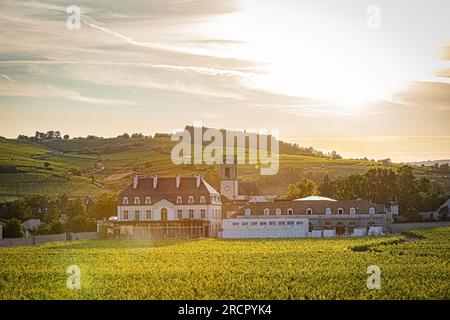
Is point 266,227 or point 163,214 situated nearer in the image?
point 266,227

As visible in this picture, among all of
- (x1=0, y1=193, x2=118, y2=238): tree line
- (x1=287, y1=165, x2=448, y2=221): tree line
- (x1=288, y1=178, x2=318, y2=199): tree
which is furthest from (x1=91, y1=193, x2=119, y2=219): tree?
(x1=287, y1=165, x2=448, y2=221): tree line

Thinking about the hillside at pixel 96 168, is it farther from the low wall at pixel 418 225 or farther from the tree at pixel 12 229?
the low wall at pixel 418 225

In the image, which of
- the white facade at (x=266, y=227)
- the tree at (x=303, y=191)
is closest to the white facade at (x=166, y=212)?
the white facade at (x=266, y=227)

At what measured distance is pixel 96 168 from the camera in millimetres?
132250

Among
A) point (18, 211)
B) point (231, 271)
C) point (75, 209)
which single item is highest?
point (75, 209)

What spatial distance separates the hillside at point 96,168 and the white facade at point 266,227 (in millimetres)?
30301

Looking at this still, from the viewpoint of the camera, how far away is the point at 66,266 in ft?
157

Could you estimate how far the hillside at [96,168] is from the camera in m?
109

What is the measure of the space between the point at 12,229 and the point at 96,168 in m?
55.9

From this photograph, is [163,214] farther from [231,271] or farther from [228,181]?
[231,271]

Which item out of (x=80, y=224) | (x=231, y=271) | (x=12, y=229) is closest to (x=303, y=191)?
(x=80, y=224)

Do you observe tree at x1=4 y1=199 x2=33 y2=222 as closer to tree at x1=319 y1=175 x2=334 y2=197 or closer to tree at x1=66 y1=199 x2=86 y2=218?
tree at x1=66 y1=199 x2=86 y2=218
